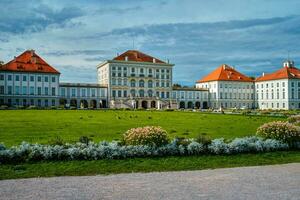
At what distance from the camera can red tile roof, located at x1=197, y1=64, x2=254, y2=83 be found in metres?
93.7

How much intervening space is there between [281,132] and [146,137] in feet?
17.4

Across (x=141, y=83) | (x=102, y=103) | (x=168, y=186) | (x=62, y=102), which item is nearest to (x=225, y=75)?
(x=141, y=83)

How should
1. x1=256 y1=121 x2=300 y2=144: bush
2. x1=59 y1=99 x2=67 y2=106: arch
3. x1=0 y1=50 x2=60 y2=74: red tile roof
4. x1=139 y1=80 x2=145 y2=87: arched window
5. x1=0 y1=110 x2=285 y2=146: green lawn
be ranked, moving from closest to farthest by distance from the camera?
x1=256 y1=121 x2=300 y2=144: bush → x1=0 y1=110 x2=285 y2=146: green lawn → x1=0 y1=50 x2=60 y2=74: red tile roof → x1=59 y1=99 x2=67 y2=106: arch → x1=139 y1=80 x2=145 y2=87: arched window

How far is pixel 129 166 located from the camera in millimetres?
9625

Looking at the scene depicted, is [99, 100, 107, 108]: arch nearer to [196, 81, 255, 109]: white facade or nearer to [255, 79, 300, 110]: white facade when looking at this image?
[196, 81, 255, 109]: white facade

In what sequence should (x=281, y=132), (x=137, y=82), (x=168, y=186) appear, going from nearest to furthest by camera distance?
(x=168, y=186) → (x=281, y=132) → (x=137, y=82)

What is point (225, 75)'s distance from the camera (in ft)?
311

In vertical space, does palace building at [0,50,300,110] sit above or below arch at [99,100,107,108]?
above

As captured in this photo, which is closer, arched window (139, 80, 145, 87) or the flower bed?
the flower bed

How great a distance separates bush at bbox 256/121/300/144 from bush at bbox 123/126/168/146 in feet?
14.2

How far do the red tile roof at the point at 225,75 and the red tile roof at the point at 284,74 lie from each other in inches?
212

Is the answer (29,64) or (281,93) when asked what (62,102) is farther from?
(281,93)

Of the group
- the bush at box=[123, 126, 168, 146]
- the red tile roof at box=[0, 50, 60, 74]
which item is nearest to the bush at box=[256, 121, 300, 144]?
the bush at box=[123, 126, 168, 146]

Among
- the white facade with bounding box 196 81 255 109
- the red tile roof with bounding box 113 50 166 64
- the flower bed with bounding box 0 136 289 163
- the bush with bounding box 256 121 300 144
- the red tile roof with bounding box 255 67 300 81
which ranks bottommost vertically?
the flower bed with bounding box 0 136 289 163
